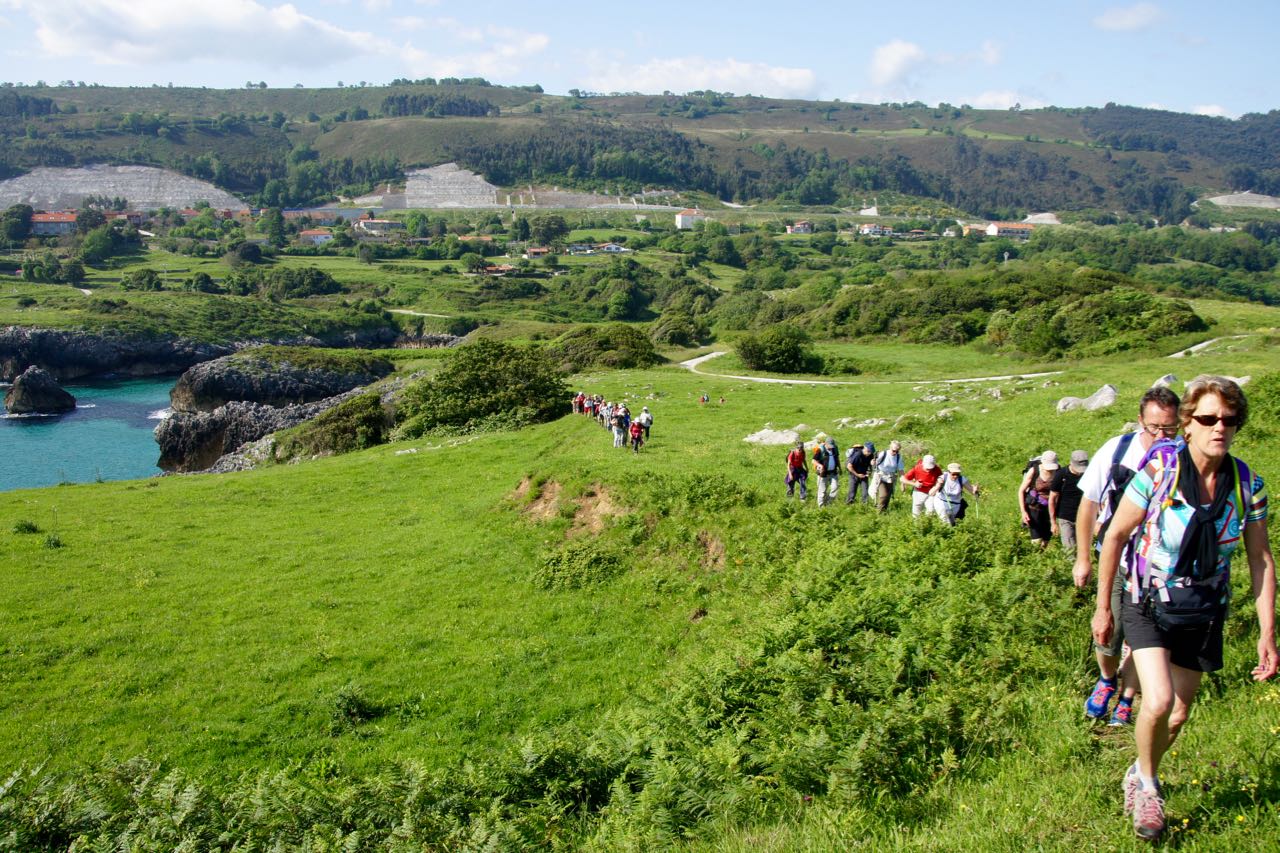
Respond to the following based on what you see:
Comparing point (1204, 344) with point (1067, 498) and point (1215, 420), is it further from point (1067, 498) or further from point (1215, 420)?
point (1215, 420)

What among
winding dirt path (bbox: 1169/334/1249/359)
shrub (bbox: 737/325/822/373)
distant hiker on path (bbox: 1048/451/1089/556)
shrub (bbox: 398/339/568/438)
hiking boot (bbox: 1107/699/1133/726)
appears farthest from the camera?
shrub (bbox: 737/325/822/373)

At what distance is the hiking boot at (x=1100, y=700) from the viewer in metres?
7.23

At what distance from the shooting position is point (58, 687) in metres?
15.0

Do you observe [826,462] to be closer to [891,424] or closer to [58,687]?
[891,424]

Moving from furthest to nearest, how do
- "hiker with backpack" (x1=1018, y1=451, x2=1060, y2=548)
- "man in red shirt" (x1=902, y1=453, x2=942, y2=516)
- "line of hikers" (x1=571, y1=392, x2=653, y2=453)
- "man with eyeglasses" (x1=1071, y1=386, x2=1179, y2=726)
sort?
"line of hikers" (x1=571, y1=392, x2=653, y2=453)
"man in red shirt" (x1=902, y1=453, x2=942, y2=516)
"hiker with backpack" (x1=1018, y1=451, x2=1060, y2=548)
"man with eyeglasses" (x1=1071, y1=386, x2=1179, y2=726)

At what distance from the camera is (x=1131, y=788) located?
18.8 feet

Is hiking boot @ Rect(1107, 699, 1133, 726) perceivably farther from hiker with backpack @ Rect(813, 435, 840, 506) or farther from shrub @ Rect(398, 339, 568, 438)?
shrub @ Rect(398, 339, 568, 438)

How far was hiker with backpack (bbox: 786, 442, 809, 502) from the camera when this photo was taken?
19.2m

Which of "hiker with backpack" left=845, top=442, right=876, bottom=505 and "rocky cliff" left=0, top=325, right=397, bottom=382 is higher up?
"hiker with backpack" left=845, top=442, right=876, bottom=505

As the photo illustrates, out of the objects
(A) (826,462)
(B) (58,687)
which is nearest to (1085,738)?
(A) (826,462)

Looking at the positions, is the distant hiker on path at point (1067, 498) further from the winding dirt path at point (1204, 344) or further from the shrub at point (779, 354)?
the shrub at point (779, 354)

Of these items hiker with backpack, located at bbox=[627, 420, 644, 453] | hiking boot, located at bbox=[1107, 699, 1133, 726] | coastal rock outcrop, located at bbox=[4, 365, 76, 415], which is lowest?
coastal rock outcrop, located at bbox=[4, 365, 76, 415]

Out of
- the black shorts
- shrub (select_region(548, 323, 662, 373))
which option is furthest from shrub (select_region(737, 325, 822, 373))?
the black shorts

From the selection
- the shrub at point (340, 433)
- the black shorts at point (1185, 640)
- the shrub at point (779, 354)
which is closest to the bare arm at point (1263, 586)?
the black shorts at point (1185, 640)
